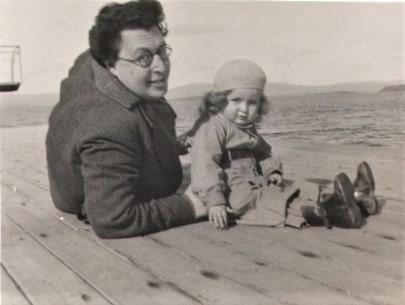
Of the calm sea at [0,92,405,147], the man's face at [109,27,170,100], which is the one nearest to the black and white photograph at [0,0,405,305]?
the man's face at [109,27,170,100]

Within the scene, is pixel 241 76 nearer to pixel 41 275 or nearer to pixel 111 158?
pixel 111 158

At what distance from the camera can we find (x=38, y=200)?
280 centimetres

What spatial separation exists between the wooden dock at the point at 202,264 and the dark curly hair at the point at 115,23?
0.77 metres

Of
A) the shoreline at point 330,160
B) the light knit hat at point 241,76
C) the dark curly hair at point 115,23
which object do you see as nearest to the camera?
the dark curly hair at point 115,23

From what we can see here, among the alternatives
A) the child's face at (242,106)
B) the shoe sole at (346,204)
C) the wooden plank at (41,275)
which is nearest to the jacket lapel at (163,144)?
the child's face at (242,106)

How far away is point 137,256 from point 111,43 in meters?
0.94

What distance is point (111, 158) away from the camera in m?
2.00

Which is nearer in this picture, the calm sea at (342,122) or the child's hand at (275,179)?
the child's hand at (275,179)

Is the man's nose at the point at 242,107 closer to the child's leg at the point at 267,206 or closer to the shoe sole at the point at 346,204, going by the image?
the child's leg at the point at 267,206

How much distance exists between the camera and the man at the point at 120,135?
201cm

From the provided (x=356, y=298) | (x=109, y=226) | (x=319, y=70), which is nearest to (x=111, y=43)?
(x=109, y=226)

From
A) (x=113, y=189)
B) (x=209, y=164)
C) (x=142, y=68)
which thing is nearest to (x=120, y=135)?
(x=113, y=189)

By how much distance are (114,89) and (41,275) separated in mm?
848

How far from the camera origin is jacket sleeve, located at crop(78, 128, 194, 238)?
1981mm
